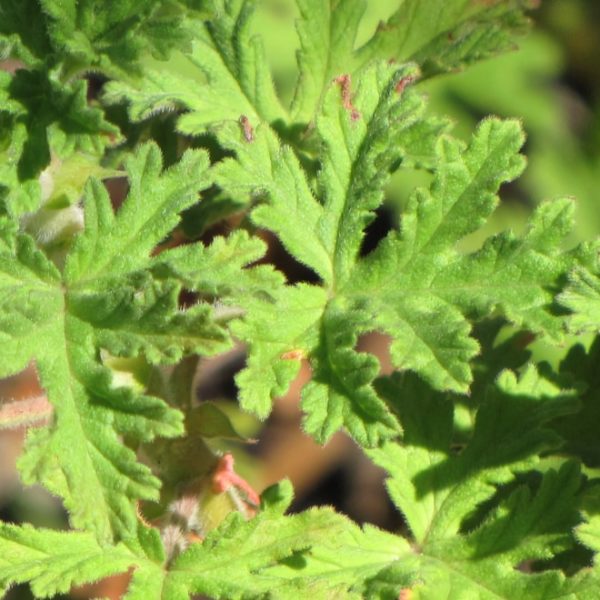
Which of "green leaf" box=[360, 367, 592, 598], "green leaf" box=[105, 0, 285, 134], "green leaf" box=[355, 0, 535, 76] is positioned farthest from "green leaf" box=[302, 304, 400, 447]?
"green leaf" box=[355, 0, 535, 76]

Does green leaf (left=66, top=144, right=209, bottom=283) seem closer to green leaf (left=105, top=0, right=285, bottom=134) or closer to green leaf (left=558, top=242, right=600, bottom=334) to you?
green leaf (left=105, top=0, right=285, bottom=134)

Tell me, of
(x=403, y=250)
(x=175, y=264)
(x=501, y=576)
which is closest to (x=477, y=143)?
(x=403, y=250)

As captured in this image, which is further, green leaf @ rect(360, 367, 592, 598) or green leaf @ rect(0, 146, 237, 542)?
green leaf @ rect(360, 367, 592, 598)

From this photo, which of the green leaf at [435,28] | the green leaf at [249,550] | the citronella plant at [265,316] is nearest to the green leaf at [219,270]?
the citronella plant at [265,316]

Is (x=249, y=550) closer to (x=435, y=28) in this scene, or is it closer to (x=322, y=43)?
(x=322, y=43)

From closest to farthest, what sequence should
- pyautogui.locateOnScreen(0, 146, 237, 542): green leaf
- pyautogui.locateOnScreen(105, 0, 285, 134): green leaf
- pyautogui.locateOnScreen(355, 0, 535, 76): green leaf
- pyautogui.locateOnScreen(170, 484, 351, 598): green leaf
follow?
pyautogui.locateOnScreen(0, 146, 237, 542): green leaf, pyautogui.locateOnScreen(170, 484, 351, 598): green leaf, pyautogui.locateOnScreen(105, 0, 285, 134): green leaf, pyautogui.locateOnScreen(355, 0, 535, 76): green leaf

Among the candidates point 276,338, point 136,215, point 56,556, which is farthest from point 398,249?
point 56,556

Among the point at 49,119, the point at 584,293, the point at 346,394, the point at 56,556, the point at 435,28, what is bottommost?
the point at 56,556

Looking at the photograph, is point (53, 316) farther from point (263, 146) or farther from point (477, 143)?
point (477, 143)
